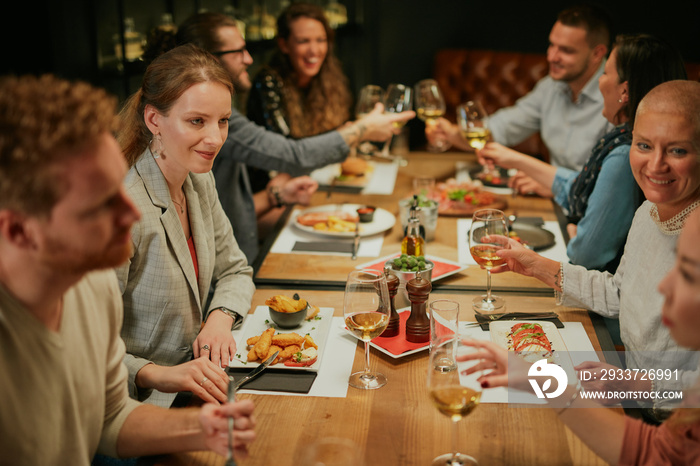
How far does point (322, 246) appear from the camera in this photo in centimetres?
246

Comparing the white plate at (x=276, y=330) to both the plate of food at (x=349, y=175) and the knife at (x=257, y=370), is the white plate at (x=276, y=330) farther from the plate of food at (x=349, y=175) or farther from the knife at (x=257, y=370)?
the plate of food at (x=349, y=175)

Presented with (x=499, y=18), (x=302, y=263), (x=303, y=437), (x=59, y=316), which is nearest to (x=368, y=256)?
(x=302, y=263)

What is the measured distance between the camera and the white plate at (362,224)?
2.56m

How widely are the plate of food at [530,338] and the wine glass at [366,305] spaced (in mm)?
358

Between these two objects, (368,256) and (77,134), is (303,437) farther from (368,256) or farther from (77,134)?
(368,256)

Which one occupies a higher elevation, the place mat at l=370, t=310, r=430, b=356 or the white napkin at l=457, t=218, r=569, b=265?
the place mat at l=370, t=310, r=430, b=356

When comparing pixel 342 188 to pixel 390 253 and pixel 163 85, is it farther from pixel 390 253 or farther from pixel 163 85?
pixel 163 85

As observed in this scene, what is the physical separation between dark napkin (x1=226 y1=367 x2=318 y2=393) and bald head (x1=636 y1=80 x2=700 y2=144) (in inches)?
44.2

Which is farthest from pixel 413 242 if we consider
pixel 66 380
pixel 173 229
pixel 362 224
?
pixel 66 380

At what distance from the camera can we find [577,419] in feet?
4.20

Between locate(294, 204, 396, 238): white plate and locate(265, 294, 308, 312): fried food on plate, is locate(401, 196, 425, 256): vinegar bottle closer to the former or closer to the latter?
locate(294, 204, 396, 238): white plate

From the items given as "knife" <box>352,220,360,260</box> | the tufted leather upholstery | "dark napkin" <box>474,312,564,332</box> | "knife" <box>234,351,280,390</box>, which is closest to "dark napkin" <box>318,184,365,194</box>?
"knife" <box>352,220,360,260</box>

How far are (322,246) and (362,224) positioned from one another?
27cm

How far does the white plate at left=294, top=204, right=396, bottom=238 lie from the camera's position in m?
2.56
